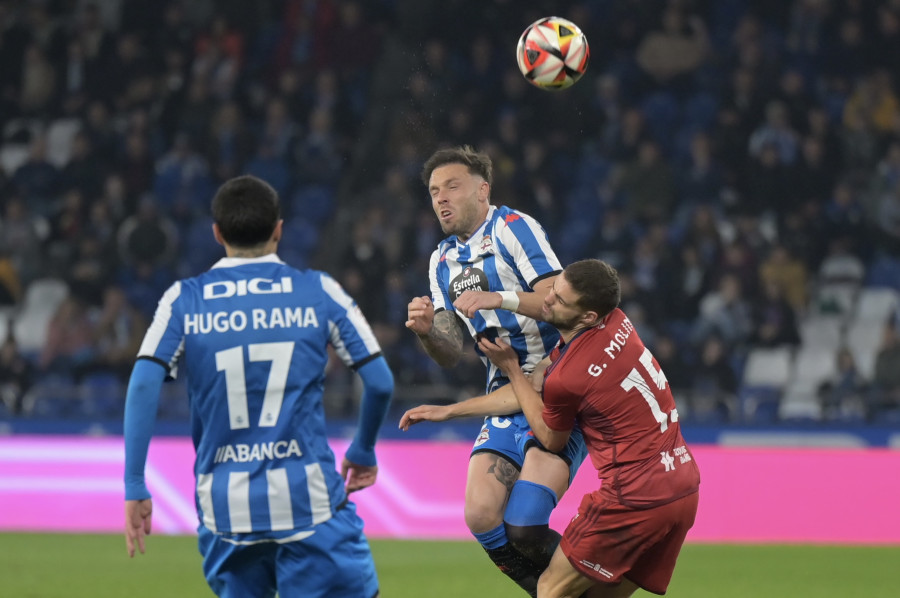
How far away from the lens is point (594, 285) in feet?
15.1

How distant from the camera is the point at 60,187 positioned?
13500 mm

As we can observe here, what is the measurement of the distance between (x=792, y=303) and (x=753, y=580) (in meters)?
4.82

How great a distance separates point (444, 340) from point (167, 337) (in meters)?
1.84

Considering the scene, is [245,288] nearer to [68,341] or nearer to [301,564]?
[301,564]

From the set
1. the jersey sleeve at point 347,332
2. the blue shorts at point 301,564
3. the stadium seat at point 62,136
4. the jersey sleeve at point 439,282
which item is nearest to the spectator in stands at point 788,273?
the jersey sleeve at point 439,282

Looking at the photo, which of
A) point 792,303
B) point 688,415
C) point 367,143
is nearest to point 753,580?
point 688,415

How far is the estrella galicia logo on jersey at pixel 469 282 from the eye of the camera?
5277 mm

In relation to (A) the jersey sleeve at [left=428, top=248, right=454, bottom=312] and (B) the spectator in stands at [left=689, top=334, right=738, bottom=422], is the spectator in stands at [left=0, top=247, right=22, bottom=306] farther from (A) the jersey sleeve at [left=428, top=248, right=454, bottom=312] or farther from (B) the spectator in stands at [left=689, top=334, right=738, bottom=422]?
(A) the jersey sleeve at [left=428, top=248, right=454, bottom=312]

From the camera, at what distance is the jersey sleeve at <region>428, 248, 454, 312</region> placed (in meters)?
5.54

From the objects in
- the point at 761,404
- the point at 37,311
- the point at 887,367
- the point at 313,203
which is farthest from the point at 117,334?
the point at 887,367

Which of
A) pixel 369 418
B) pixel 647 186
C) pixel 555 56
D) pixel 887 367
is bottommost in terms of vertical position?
pixel 887 367

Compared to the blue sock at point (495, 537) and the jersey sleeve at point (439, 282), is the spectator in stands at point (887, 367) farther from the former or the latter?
the blue sock at point (495, 537)

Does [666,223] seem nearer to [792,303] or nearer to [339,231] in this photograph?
[792,303]

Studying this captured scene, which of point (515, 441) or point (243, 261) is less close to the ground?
point (243, 261)
